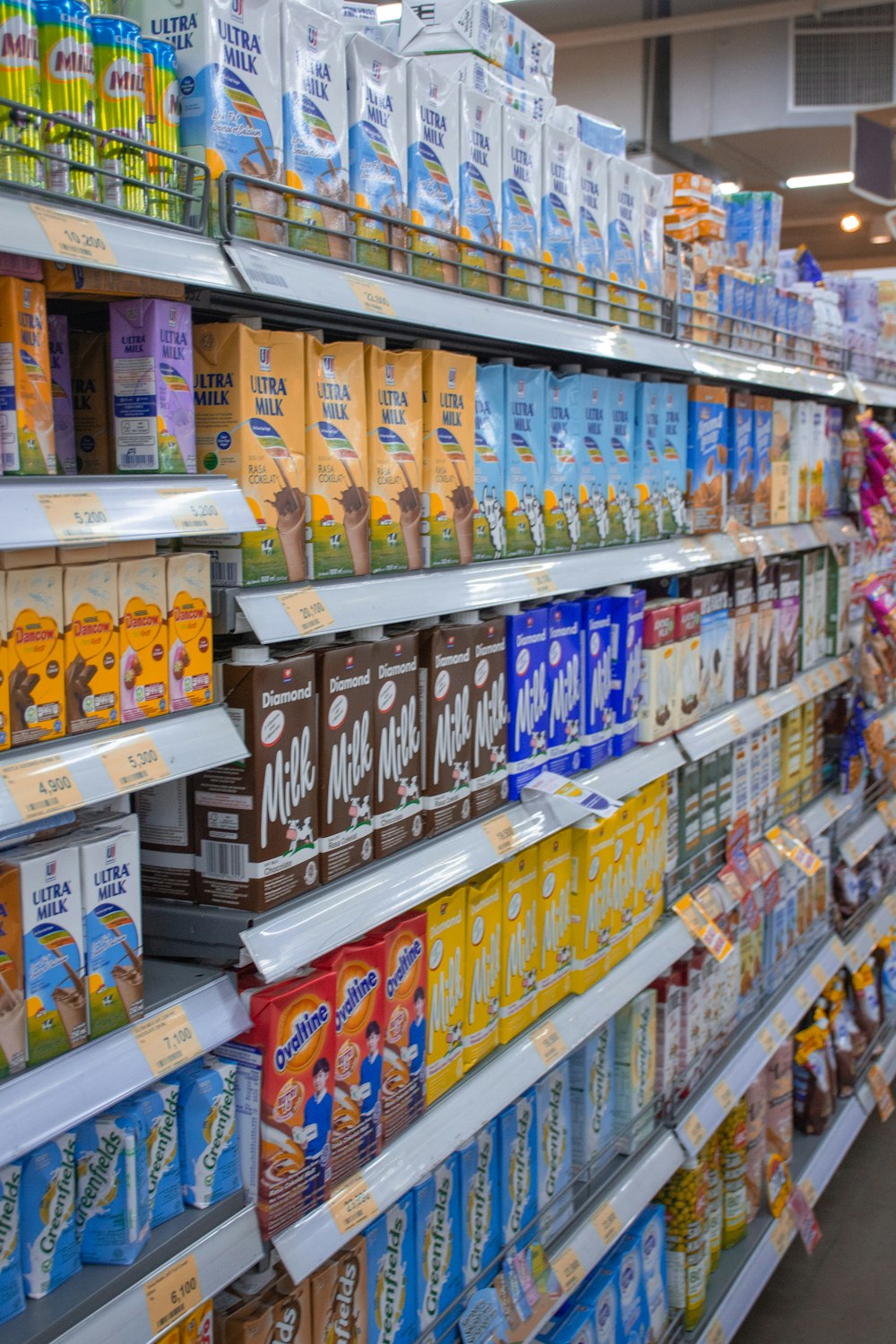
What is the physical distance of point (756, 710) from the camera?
2879mm

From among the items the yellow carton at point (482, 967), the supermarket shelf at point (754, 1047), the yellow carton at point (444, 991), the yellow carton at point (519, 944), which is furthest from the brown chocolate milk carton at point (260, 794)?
the supermarket shelf at point (754, 1047)

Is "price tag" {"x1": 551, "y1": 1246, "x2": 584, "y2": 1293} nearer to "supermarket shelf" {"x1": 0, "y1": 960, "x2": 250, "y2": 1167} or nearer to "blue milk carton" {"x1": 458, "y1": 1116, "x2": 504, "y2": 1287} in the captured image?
"blue milk carton" {"x1": 458, "y1": 1116, "x2": 504, "y2": 1287}

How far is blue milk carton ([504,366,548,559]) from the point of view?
1899 mm

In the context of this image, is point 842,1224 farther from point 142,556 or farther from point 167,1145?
point 142,556

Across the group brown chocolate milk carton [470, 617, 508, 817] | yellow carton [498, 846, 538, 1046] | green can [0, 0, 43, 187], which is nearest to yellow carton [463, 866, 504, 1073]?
yellow carton [498, 846, 538, 1046]

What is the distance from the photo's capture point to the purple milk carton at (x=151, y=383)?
4.10ft

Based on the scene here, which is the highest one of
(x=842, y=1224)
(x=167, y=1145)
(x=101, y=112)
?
(x=101, y=112)

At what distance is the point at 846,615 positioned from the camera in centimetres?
357

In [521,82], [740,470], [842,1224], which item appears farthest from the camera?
[842,1224]

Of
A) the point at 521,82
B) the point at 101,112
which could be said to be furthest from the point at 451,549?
the point at 521,82

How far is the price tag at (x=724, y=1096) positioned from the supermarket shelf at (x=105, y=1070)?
1.65 m

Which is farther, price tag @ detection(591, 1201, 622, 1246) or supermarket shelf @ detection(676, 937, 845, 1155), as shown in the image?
supermarket shelf @ detection(676, 937, 845, 1155)

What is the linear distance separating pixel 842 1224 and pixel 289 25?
319 cm

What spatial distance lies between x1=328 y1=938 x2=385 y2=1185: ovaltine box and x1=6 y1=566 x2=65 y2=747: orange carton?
1.71 ft
